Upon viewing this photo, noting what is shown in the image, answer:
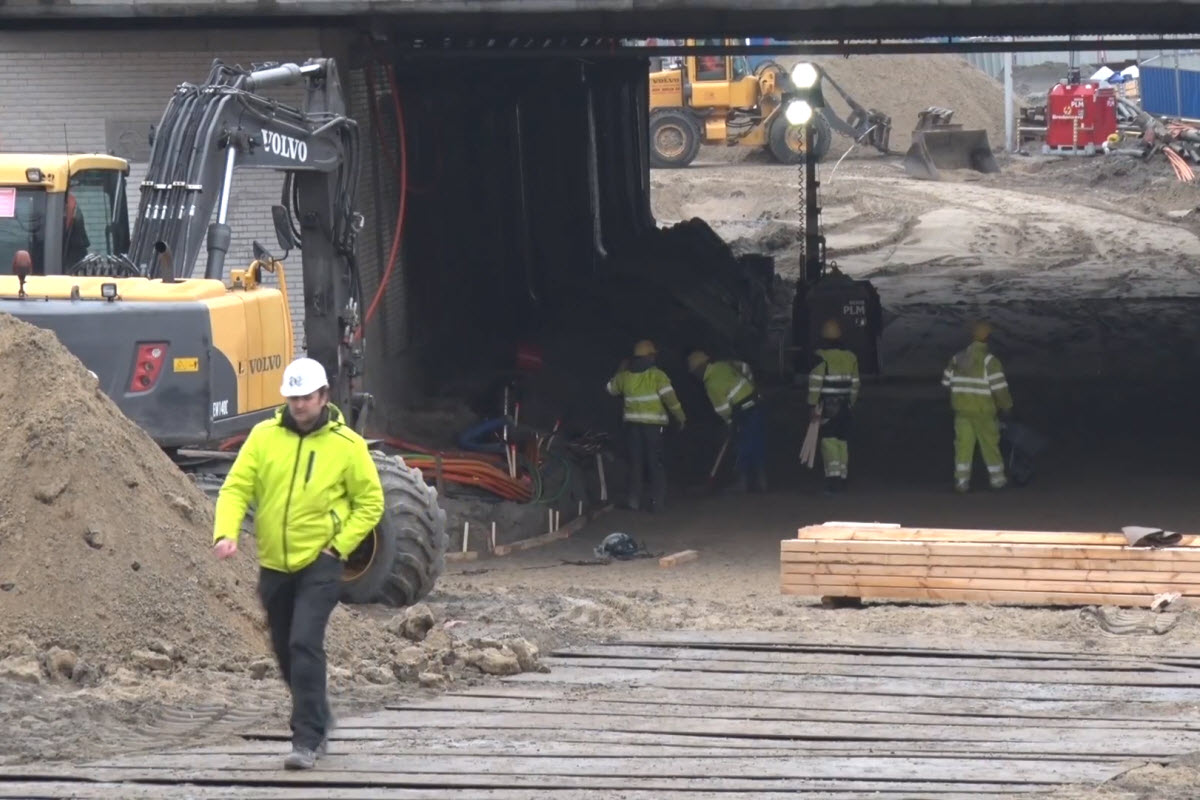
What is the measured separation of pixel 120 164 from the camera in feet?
41.4

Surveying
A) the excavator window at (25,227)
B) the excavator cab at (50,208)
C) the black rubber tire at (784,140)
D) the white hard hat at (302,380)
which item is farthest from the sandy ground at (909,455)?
the excavator window at (25,227)

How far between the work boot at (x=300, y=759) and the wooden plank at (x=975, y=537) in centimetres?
532

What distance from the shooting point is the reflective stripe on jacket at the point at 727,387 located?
66.1ft

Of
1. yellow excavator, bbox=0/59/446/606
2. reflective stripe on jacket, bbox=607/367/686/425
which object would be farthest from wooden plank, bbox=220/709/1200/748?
reflective stripe on jacket, bbox=607/367/686/425

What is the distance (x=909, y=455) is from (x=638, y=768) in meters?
14.9

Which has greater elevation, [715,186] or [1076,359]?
[715,186]

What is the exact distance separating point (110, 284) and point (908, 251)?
31.4m

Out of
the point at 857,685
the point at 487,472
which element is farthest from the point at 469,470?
the point at 857,685

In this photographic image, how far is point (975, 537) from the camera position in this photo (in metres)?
12.4

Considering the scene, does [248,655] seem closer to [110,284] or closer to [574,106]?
[110,284]

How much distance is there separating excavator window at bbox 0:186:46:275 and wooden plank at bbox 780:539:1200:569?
5.29 metres

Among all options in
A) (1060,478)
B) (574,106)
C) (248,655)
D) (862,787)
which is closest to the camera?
(862,787)

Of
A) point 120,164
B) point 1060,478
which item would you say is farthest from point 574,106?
point 120,164

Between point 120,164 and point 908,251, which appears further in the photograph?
point 908,251
